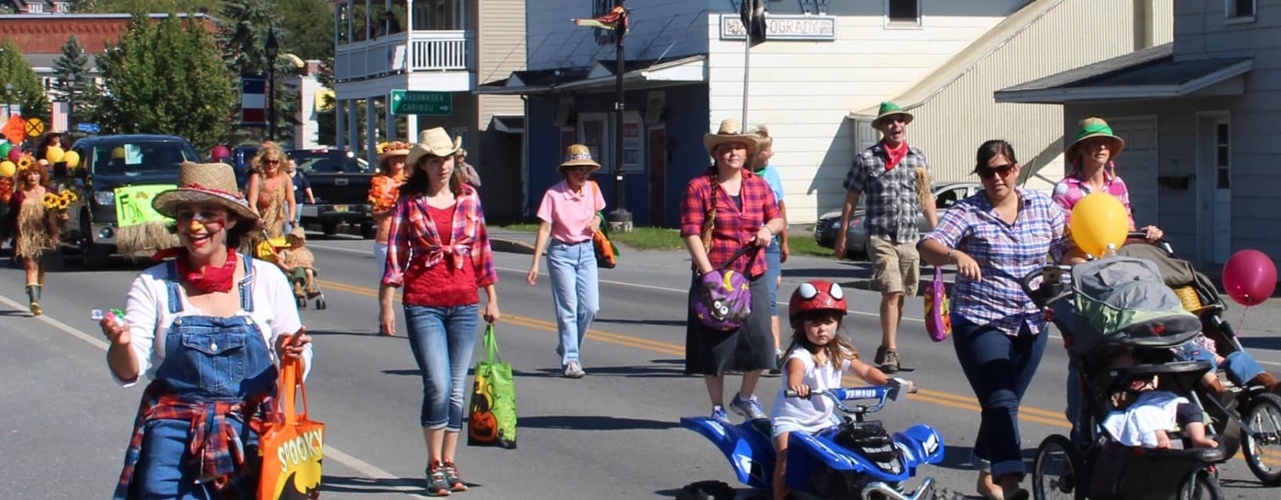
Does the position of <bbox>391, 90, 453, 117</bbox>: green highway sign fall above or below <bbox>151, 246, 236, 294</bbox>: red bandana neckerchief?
above

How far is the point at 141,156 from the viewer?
965 inches

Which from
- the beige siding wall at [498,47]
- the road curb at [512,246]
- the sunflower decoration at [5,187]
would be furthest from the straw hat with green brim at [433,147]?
the beige siding wall at [498,47]

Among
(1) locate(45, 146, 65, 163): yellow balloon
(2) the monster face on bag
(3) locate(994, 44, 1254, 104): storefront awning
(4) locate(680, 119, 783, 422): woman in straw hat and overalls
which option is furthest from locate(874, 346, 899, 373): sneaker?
(1) locate(45, 146, 65, 163): yellow balloon

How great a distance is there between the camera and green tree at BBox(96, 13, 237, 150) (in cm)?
4806

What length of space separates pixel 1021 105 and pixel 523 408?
22.6 meters

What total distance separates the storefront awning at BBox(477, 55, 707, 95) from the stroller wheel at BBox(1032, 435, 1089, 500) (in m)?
23.5

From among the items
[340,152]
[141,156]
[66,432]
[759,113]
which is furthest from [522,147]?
[66,432]

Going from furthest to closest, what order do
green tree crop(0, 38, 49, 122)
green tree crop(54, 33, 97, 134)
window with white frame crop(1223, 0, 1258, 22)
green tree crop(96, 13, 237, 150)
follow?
1. green tree crop(54, 33, 97, 134)
2. green tree crop(0, 38, 49, 122)
3. green tree crop(96, 13, 237, 150)
4. window with white frame crop(1223, 0, 1258, 22)

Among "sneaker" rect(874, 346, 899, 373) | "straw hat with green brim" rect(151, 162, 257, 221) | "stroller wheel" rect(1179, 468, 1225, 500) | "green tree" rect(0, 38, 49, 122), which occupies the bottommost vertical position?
"sneaker" rect(874, 346, 899, 373)

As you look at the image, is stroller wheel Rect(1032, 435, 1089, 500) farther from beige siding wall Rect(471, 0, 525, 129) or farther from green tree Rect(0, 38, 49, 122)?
green tree Rect(0, 38, 49, 122)

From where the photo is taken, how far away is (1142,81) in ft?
71.7

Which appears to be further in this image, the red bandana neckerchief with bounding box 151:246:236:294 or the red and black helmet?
the red and black helmet

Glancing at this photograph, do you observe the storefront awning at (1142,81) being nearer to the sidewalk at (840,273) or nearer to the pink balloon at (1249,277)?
the sidewalk at (840,273)

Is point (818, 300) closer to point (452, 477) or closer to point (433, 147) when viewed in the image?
point (433, 147)
